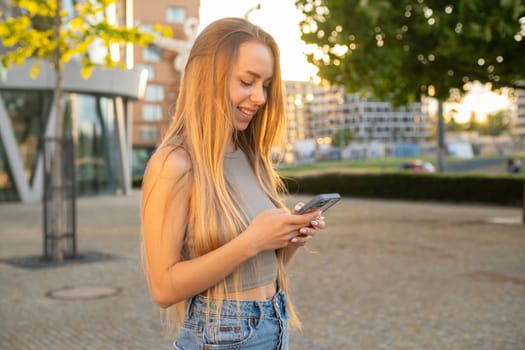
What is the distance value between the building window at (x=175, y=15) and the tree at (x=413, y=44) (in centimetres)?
6805

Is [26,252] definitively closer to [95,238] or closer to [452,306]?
[95,238]

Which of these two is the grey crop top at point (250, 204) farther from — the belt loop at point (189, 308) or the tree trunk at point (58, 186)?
the tree trunk at point (58, 186)

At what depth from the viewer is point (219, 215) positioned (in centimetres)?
215

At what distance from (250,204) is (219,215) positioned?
0.48 ft

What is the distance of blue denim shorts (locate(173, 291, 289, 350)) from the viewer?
216 cm

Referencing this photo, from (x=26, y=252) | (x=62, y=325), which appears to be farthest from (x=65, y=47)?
(x=62, y=325)

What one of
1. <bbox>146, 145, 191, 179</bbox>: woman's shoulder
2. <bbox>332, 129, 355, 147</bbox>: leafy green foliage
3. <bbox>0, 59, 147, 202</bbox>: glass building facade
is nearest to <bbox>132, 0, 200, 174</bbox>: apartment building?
<bbox>332, 129, 355, 147</bbox>: leafy green foliage

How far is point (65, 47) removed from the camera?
1196 centimetres

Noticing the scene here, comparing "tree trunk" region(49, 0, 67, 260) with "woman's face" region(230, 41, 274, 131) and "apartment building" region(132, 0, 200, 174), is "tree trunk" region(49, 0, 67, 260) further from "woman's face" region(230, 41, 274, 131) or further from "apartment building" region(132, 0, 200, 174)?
"apartment building" region(132, 0, 200, 174)

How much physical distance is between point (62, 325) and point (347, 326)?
8.76ft

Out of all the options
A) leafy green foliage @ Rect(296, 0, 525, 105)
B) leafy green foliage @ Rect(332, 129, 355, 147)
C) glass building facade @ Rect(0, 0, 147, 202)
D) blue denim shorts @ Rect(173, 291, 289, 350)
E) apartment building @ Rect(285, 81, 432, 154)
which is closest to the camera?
blue denim shorts @ Rect(173, 291, 289, 350)

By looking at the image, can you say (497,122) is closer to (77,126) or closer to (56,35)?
(77,126)

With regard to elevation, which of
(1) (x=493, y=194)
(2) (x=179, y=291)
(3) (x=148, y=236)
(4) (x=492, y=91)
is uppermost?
(4) (x=492, y=91)

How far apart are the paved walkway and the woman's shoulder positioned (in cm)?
106
